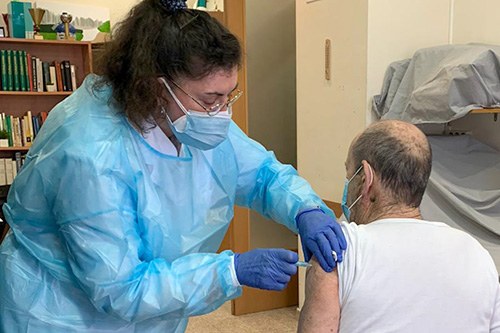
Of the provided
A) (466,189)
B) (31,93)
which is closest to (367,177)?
(466,189)

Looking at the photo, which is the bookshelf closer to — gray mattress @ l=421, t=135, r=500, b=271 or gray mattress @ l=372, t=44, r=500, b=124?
gray mattress @ l=372, t=44, r=500, b=124

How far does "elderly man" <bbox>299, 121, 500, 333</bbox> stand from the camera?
1.12m

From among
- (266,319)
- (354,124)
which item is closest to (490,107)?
(354,124)

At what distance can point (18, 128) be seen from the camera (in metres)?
4.76

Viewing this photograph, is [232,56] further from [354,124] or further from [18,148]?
[18,148]

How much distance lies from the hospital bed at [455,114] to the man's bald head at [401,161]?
95cm

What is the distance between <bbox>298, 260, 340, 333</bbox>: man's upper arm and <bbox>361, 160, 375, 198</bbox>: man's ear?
0.23 meters

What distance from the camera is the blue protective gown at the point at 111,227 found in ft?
3.68

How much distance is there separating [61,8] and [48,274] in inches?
174

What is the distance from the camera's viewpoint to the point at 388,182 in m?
1.26

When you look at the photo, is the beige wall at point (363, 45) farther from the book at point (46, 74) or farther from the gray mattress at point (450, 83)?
the book at point (46, 74)

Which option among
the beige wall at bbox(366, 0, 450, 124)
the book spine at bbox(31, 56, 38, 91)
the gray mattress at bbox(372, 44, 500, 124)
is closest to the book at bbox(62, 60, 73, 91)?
the book spine at bbox(31, 56, 38, 91)

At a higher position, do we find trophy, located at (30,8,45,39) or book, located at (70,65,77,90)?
trophy, located at (30,8,45,39)

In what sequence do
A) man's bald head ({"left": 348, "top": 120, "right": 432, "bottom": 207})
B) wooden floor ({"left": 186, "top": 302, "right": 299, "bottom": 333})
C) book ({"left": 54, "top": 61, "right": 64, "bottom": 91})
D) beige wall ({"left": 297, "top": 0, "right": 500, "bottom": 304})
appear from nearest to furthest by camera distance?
man's bald head ({"left": 348, "top": 120, "right": 432, "bottom": 207}) → beige wall ({"left": 297, "top": 0, "right": 500, "bottom": 304}) → wooden floor ({"left": 186, "top": 302, "right": 299, "bottom": 333}) → book ({"left": 54, "top": 61, "right": 64, "bottom": 91})
